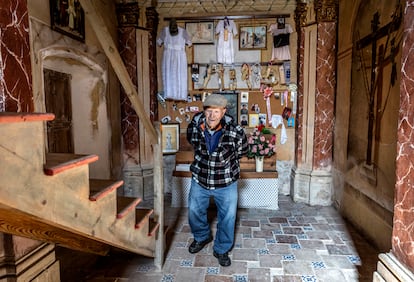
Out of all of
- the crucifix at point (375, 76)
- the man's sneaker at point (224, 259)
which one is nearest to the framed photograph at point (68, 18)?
the man's sneaker at point (224, 259)

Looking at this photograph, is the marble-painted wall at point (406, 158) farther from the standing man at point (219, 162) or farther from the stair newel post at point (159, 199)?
the stair newel post at point (159, 199)

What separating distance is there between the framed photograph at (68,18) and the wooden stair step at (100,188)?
2.01 m

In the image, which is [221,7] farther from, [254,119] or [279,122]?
[279,122]

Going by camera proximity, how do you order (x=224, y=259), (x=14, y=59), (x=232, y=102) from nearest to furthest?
(x=14, y=59) → (x=224, y=259) → (x=232, y=102)

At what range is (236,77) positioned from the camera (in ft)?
16.4

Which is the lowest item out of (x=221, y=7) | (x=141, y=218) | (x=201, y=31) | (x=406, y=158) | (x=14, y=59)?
(x=141, y=218)

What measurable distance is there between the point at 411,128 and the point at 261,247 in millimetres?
2015

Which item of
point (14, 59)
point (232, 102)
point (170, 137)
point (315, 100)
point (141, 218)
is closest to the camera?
point (14, 59)

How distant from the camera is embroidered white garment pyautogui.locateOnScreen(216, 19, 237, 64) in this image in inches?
190

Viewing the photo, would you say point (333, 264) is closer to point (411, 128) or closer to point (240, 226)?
point (240, 226)

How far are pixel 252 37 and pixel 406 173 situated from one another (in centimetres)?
375

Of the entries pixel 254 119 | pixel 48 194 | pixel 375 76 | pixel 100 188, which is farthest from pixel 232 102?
pixel 48 194

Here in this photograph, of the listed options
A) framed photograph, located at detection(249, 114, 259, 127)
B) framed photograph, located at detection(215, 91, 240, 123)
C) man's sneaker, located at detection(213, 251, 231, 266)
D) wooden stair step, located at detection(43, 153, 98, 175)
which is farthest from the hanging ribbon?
wooden stair step, located at detection(43, 153, 98, 175)

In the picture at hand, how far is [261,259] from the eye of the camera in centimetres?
291
